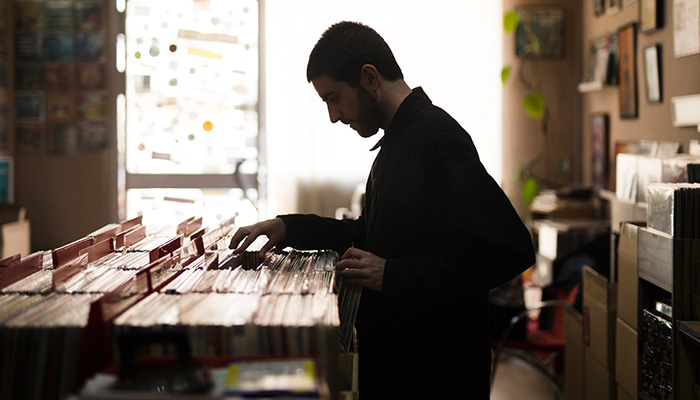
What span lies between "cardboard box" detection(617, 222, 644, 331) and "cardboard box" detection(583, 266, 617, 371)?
4.8 inches

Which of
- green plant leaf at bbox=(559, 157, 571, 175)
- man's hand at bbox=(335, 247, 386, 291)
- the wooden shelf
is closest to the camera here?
man's hand at bbox=(335, 247, 386, 291)

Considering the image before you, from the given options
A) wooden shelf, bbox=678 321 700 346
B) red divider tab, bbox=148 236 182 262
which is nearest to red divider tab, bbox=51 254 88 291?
red divider tab, bbox=148 236 182 262

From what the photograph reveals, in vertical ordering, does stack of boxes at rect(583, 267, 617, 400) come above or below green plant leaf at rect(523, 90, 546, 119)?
below

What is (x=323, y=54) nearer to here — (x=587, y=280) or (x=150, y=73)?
Answer: (x=587, y=280)

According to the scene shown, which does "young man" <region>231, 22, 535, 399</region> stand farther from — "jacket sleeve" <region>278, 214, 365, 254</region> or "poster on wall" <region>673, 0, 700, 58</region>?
"poster on wall" <region>673, 0, 700, 58</region>

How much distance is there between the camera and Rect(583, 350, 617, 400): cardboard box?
2322mm

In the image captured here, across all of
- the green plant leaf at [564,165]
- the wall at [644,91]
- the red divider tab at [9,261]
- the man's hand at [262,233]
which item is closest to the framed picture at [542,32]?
the wall at [644,91]

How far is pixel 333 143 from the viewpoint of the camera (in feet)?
14.6

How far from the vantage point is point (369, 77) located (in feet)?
4.80

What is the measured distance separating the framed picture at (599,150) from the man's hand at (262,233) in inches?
113

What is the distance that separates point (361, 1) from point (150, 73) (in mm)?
1421

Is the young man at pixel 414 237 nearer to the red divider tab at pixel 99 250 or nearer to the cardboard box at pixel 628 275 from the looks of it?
the red divider tab at pixel 99 250

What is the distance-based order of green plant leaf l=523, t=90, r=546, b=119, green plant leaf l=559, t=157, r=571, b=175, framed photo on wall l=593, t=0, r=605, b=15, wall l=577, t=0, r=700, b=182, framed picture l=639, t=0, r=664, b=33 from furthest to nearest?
green plant leaf l=559, t=157, r=571, b=175
green plant leaf l=523, t=90, r=546, b=119
framed photo on wall l=593, t=0, r=605, b=15
framed picture l=639, t=0, r=664, b=33
wall l=577, t=0, r=700, b=182

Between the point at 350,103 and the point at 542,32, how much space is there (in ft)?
10.8
